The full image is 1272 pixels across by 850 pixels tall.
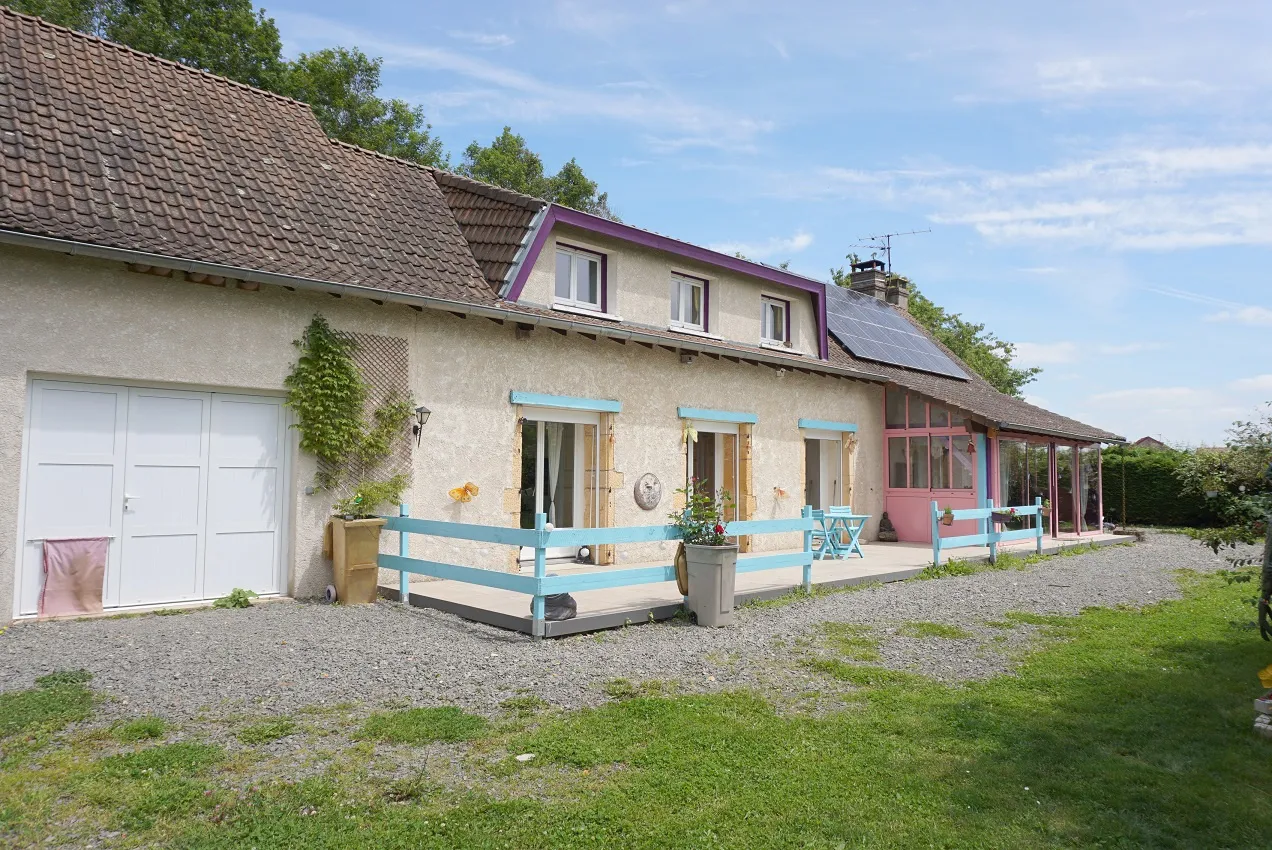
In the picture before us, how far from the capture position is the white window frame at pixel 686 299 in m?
12.8

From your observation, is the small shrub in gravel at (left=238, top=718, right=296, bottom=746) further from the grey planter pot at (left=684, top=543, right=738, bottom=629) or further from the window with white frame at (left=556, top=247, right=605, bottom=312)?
the window with white frame at (left=556, top=247, right=605, bottom=312)

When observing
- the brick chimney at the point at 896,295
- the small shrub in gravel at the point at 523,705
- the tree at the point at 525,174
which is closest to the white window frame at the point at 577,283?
the small shrub in gravel at the point at 523,705

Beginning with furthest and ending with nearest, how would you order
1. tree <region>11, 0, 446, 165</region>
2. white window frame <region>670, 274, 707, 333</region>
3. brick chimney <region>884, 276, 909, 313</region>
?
1. brick chimney <region>884, 276, 909, 313</region>
2. tree <region>11, 0, 446, 165</region>
3. white window frame <region>670, 274, 707, 333</region>

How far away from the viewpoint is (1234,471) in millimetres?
5840

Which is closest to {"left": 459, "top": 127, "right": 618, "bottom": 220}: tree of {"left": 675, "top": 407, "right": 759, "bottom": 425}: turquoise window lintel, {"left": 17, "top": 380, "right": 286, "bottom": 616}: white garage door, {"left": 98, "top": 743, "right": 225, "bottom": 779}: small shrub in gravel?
{"left": 675, "top": 407, "right": 759, "bottom": 425}: turquoise window lintel

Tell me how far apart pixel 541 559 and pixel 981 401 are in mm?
12430

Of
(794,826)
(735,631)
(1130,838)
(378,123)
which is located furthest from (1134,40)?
(378,123)

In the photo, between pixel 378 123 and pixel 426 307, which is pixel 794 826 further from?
pixel 378 123

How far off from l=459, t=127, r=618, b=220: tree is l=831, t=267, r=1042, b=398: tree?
1213 cm

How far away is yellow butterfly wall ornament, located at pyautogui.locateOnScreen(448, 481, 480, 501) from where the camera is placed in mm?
9414

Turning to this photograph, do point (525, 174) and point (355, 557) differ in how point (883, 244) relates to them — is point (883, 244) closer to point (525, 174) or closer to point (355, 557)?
point (525, 174)

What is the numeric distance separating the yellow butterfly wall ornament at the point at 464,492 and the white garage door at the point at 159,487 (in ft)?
5.95

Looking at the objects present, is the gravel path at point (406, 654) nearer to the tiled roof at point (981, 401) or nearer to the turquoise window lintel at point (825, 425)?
the turquoise window lintel at point (825, 425)

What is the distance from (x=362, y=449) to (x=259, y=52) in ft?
55.6
